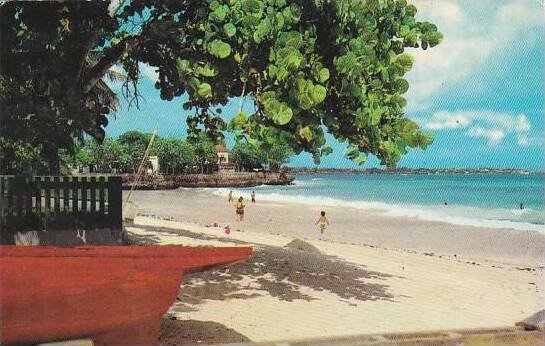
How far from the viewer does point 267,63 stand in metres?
6.75

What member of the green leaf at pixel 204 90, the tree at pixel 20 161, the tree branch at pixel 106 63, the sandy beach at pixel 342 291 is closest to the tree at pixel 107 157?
the tree at pixel 20 161

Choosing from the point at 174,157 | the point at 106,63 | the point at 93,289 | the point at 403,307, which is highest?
the point at 174,157

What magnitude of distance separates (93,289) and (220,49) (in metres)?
3.21

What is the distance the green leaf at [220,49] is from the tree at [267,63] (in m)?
0.02

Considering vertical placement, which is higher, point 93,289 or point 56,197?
point 56,197

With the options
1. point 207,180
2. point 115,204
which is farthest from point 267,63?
point 207,180

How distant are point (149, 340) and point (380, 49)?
4.18 meters

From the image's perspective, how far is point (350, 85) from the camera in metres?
6.38

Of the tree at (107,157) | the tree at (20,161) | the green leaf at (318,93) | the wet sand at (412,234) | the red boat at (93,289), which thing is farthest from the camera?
the tree at (107,157)

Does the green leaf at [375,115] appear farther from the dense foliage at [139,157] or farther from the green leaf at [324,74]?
the dense foliage at [139,157]

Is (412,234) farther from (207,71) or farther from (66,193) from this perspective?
(207,71)

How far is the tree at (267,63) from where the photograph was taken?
6.25m

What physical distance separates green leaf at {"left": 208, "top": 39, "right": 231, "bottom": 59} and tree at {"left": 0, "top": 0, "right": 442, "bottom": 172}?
19 mm

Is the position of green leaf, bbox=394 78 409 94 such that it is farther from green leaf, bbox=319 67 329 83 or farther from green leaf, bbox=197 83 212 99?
green leaf, bbox=197 83 212 99
